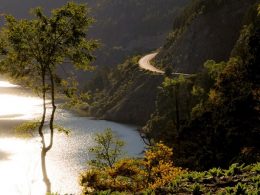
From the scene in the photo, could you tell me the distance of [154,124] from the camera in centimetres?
13025

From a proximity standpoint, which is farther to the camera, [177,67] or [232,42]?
[177,67]

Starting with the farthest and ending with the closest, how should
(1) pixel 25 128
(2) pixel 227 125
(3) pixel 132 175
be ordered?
(2) pixel 227 125 < (3) pixel 132 175 < (1) pixel 25 128

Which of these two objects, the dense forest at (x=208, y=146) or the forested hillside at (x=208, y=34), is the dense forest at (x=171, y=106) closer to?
the dense forest at (x=208, y=146)

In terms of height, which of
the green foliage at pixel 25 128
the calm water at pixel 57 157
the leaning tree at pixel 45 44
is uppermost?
A: the leaning tree at pixel 45 44

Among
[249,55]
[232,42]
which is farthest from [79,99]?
[232,42]

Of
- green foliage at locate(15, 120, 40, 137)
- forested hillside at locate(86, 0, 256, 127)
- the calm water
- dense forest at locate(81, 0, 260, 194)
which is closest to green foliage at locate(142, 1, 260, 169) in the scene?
dense forest at locate(81, 0, 260, 194)

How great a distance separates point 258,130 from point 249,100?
27.5 feet

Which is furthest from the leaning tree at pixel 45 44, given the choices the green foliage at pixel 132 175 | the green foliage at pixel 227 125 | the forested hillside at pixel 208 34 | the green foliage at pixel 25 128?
the forested hillside at pixel 208 34

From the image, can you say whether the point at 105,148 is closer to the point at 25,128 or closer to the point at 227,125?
the point at 227,125

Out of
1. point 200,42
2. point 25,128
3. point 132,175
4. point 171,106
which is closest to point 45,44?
point 25,128

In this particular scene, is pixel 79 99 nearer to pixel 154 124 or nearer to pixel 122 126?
pixel 154 124

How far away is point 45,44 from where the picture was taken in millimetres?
33562

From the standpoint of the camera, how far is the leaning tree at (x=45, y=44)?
1316 inches

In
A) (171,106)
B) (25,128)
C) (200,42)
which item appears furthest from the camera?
(200,42)
